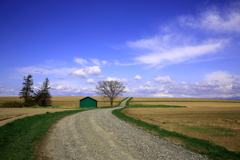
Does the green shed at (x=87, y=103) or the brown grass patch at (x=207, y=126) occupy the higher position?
the green shed at (x=87, y=103)

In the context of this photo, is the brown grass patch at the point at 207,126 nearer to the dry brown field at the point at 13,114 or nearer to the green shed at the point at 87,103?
the dry brown field at the point at 13,114

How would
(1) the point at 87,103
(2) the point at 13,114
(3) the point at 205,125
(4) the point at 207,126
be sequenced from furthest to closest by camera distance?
1. (1) the point at 87,103
2. (2) the point at 13,114
3. (3) the point at 205,125
4. (4) the point at 207,126

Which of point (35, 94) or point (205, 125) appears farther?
point (35, 94)

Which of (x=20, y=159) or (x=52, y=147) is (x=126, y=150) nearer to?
(x=52, y=147)

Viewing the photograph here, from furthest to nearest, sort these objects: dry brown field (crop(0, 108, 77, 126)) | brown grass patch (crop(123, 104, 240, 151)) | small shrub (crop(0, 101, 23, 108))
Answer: small shrub (crop(0, 101, 23, 108))
dry brown field (crop(0, 108, 77, 126))
brown grass patch (crop(123, 104, 240, 151))

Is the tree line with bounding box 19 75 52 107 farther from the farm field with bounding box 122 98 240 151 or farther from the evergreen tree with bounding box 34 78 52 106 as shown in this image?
the farm field with bounding box 122 98 240 151

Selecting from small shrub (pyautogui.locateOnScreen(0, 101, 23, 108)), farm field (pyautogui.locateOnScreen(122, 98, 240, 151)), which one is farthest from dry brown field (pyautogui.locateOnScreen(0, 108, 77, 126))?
small shrub (pyautogui.locateOnScreen(0, 101, 23, 108))

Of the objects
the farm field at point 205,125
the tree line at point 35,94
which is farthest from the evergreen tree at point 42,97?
the farm field at point 205,125

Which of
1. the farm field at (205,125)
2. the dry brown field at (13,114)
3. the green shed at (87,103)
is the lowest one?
the farm field at (205,125)

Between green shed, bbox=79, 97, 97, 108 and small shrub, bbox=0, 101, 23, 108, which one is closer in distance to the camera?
small shrub, bbox=0, 101, 23, 108

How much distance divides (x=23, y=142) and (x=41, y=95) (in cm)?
6170

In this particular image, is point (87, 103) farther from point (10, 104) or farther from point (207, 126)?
point (207, 126)

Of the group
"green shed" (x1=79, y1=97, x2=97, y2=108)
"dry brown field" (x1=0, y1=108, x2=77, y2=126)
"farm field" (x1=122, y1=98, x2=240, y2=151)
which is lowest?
"farm field" (x1=122, y1=98, x2=240, y2=151)

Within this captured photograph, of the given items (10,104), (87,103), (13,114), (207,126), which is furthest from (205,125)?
(10,104)
